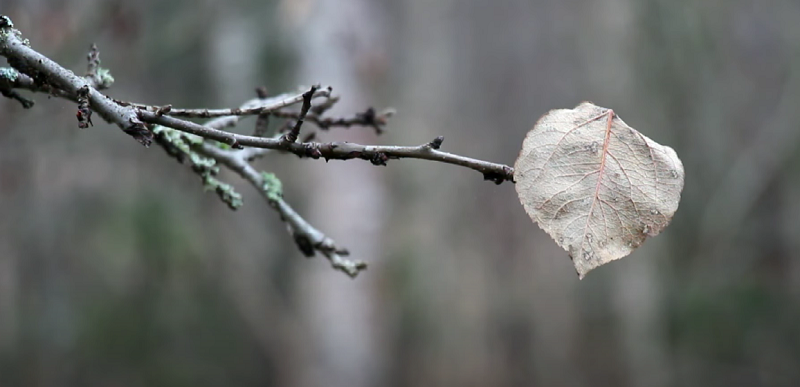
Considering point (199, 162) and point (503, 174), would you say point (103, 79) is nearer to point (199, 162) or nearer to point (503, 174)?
point (199, 162)

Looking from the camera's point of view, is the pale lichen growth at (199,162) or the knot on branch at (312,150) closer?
the knot on branch at (312,150)

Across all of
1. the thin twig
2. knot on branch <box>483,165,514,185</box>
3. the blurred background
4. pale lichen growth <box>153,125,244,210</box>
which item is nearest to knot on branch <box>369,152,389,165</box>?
the thin twig

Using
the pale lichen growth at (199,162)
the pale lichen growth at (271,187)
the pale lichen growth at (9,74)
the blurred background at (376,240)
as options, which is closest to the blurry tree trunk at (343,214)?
the blurred background at (376,240)

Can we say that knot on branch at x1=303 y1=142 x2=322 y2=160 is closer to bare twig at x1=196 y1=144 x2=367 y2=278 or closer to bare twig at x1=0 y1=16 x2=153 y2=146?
bare twig at x1=0 y1=16 x2=153 y2=146

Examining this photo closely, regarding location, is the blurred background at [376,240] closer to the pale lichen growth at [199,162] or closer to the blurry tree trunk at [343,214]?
the blurry tree trunk at [343,214]

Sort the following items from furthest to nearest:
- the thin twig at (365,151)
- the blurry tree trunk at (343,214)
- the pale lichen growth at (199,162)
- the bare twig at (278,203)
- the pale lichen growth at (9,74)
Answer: the blurry tree trunk at (343,214), the bare twig at (278,203), the pale lichen growth at (199,162), the pale lichen growth at (9,74), the thin twig at (365,151)

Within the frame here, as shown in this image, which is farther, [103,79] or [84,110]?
[103,79]

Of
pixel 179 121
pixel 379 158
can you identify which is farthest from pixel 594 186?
pixel 179 121
